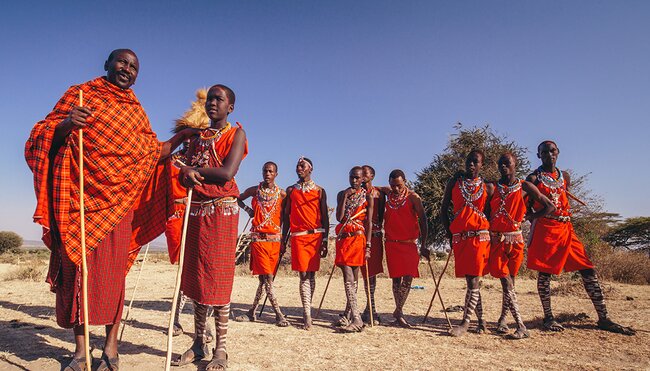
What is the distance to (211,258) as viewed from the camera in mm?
3924

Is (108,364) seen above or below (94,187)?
below

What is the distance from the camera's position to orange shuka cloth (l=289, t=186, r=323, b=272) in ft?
21.4

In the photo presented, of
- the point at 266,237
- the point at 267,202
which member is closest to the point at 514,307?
the point at 266,237

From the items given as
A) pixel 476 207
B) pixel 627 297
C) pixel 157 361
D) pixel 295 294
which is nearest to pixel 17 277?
pixel 295 294

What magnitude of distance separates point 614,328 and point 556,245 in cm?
130

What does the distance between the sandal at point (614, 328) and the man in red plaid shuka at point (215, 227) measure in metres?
5.26

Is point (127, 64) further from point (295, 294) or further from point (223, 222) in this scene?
point (295, 294)

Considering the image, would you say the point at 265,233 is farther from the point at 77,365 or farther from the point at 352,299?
the point at 77,365

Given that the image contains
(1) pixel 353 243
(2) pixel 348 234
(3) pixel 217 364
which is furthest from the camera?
(2) pixel 348 234

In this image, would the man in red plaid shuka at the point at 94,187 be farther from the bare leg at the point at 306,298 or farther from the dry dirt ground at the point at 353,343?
the bare leg at the point at 306,298

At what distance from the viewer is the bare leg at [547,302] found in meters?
6.02

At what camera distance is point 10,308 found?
714 centimetres

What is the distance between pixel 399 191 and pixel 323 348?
115 inches

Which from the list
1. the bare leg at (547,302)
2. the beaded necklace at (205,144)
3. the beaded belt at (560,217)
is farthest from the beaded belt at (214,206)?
the beaded belt at (560,217)
